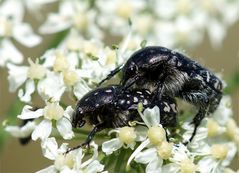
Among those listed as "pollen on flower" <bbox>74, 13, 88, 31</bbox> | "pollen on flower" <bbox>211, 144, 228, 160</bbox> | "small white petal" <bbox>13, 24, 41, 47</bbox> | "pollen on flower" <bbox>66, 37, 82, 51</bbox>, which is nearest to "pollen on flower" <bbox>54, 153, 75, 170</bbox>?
"pollen on flower" <bbox>211, 144, 228, 160</bbox>

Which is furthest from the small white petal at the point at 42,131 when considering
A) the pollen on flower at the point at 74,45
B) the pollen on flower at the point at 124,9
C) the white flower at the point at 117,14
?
the pollen on flower at the point at 124,9

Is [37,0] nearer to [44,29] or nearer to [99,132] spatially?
[44,29]

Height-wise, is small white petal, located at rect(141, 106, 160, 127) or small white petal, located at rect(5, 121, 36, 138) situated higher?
small white petal, located at rect(141, 106, 160, 127)

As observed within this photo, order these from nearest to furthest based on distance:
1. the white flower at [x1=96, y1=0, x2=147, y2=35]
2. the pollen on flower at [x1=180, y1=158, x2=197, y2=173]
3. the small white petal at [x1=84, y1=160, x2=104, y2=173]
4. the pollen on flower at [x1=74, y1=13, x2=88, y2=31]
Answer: the small white petal at [x1=84, y1=160, x2=104, y2=173]
the pollen on flower at [x1=180, y1=158, x2=197, y2=173]
the pollen on flower at [x1=74, y1=13, x2=88, y2=31]
the white flower at [x1=96, y1=0, x2=147, y2=35]

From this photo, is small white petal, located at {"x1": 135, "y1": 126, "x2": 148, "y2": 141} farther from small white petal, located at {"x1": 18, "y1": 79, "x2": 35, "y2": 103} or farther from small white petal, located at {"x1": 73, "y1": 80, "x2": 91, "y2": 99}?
small white petal, located at {"x1": 18, "y1": 79, "x2": 35, "y2": 103}

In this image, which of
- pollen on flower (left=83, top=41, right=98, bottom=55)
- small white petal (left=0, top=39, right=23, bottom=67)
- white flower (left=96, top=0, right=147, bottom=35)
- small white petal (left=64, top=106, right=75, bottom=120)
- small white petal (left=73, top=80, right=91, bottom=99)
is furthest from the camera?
white flower (left=96, top=0, right=147, bottom=35)

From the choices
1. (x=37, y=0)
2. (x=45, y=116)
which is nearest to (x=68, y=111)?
(x=45, y=116)

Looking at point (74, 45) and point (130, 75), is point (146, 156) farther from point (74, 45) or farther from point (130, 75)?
point (74, 45)

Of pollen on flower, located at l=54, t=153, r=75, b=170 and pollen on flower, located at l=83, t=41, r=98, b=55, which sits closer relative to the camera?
pollen on flower, located at l=54, t=153, r=75, b=170
